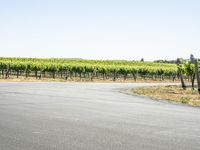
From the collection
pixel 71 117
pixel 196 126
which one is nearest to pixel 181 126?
pixel 196 126

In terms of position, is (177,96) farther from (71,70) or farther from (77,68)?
(77,68)

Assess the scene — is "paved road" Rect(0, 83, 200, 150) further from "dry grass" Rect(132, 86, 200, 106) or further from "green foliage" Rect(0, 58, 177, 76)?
"green foliage" Rect(0, 58, 177, 76)

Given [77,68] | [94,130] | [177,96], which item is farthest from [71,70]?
[94,130]

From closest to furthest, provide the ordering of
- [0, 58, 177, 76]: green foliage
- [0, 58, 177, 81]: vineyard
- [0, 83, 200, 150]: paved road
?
[0, 83, 200, 150]: paved road
[0, 58, 177, 81]: vineyard
[0, 58, 177, 76]: green foliage

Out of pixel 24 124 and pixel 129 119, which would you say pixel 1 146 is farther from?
pixel 129 119

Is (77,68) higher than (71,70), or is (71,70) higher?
(77,68)

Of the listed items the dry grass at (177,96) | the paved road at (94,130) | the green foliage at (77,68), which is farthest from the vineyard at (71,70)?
the paved road at (94,130)

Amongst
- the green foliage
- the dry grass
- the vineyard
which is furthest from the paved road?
the green foliage

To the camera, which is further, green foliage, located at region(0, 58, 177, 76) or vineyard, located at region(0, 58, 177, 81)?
green foliage, located at region(0, 58, 177, 76)

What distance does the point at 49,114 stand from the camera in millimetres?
13859

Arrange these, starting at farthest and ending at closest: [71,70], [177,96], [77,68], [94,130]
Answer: [77,68] < [71,70] < [177,96] < [94,130]

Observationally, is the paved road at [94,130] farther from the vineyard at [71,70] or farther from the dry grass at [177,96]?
the vineyard at [71,70]

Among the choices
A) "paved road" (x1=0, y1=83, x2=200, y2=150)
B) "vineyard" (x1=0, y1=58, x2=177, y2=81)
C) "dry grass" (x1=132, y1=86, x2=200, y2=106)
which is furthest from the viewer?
"vineyard" (x1=0, y1=58, x2=177, y2=81)

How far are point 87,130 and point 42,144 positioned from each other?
2.11m
